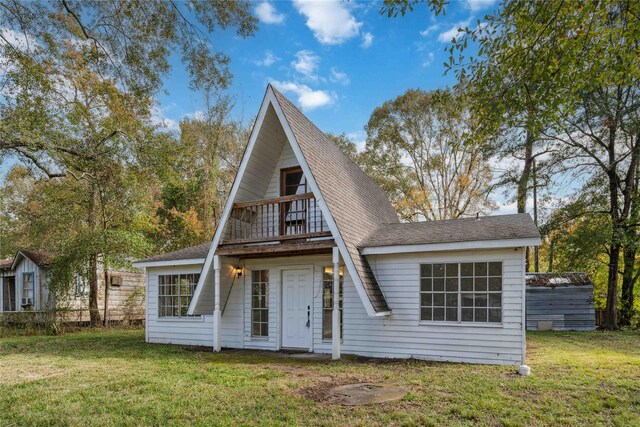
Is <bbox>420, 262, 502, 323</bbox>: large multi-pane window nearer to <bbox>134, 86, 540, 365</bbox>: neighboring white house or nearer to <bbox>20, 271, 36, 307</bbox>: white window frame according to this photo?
<bbox>134, 86, 540, 365</bbox>: neighboring white house

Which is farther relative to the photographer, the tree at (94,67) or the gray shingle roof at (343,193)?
the gray shingle roof at (343,193)

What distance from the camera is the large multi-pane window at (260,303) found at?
36.8ft

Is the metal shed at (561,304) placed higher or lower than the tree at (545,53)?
lower

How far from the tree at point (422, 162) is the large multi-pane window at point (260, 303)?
15.9 m

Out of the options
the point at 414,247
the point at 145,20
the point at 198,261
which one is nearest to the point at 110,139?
the point at 198,261

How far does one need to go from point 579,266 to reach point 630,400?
12658mm

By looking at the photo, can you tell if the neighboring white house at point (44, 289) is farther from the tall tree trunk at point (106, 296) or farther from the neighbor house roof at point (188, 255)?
the neighbor house roof at point (188, 255)

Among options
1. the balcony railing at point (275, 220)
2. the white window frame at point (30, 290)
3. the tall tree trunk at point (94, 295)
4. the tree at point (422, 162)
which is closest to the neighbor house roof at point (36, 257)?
the white window frame at point (30, 290)

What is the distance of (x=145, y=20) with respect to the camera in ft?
23.2

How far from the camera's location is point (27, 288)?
19500 mm

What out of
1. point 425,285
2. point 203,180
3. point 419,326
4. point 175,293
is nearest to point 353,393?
point 419,326

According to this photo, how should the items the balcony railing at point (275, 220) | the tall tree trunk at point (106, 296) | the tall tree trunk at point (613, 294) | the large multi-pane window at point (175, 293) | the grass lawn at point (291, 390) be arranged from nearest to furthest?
the grass lawn at point (291, 390)
the balcony railing at point (275, 220)
the large multi-pane window at point (175, 293)
the tall tree trunk at point (613, 294)
the tall tree trunk at point (106, 296)

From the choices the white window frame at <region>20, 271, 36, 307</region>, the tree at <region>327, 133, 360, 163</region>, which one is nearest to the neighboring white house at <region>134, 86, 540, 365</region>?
the white window frame at <region>20, 271, 36, 307</region>

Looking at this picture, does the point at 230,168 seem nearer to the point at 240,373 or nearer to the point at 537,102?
the point at 240,373
